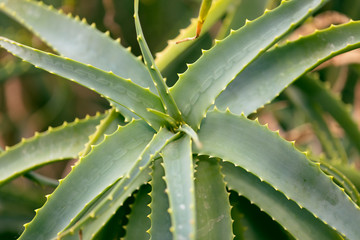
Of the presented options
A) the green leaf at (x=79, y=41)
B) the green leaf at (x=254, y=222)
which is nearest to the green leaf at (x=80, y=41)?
the green leaf at (x=79, y=41)

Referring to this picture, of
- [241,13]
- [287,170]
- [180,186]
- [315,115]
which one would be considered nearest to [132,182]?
[180,186]

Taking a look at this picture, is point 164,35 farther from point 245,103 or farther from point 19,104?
point 245,103

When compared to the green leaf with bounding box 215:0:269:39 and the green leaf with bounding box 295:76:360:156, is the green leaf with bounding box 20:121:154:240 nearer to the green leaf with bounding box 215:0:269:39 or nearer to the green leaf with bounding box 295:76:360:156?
the green leaf with bounding box 215:0:269:39

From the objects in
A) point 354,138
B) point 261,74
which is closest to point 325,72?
point 354,138

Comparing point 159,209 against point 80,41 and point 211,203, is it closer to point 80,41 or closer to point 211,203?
point 211,203

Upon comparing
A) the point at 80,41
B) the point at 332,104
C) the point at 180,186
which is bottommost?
the point at 180,186

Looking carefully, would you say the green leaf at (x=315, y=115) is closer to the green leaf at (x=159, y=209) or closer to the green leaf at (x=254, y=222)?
the green leaf at (x=254, y=222)
